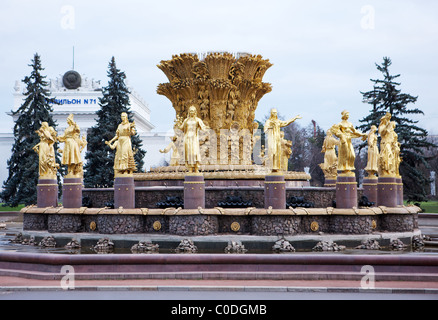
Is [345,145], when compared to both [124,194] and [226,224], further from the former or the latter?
[124,194]

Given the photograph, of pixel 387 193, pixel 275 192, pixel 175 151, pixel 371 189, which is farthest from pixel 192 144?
pixel 371 189

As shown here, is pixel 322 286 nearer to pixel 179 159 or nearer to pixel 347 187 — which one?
pixel 347 187

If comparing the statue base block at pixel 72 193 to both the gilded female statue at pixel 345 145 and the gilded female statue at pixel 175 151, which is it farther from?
the gilded female statue at pixel 345 145

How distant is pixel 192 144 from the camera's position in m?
15.6

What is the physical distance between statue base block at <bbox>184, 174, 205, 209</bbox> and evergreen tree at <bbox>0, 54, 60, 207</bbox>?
22.7 metres

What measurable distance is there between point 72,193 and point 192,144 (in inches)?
171

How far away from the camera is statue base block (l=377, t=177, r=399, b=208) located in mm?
17453

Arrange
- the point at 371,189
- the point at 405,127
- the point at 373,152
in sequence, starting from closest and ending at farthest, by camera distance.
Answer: the point at 373,152
the point at 371,189
the point at 405,127

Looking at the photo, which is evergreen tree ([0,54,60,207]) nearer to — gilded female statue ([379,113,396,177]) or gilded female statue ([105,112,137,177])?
gilded female statue ([105,112,137,177])

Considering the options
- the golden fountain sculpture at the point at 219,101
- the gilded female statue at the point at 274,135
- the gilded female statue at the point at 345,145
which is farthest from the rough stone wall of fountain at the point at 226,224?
the golden fountain sculpture at the point at 219,101

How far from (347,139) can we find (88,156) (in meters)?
22.9

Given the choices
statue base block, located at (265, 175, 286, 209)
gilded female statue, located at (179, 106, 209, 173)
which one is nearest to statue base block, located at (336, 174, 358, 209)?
statue base block, located at (265, 175, 286, 209)

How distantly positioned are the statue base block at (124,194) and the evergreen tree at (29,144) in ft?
68.5
